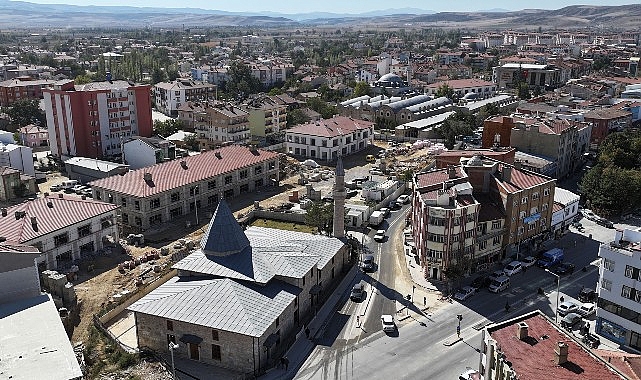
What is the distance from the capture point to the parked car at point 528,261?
47.2 m

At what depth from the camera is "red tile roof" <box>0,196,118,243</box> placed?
146ft

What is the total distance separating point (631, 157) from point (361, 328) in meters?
47.1

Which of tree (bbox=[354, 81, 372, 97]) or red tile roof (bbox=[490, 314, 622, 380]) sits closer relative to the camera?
red tile roof (bbox=[490, 314, 622, 380])

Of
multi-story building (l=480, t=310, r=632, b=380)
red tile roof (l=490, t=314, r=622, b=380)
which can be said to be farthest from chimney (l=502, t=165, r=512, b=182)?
red tile roof (l=490, t=314, r=622, b=380)

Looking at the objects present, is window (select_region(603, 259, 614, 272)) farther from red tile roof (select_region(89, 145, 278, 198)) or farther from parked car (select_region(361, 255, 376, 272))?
red tile roof (select_region(89, 145, 278, 198))

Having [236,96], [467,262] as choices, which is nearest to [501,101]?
[236,96]

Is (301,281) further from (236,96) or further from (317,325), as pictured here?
(236,96)

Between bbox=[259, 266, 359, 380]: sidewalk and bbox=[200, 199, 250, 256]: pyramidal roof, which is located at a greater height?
bbox=[200, 199, 250, 256]: pyramidal roof

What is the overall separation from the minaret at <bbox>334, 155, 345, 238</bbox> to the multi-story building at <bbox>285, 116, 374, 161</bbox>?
112 feet

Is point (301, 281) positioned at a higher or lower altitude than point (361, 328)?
higher

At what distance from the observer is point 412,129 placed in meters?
97.8

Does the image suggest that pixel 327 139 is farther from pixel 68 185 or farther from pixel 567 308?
pixel 567 308

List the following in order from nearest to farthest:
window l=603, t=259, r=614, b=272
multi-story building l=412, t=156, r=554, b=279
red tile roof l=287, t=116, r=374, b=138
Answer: window l=603, t=259, r=614, b=272, multi-story building l=412, t=156, r=554, b=279, red tile roof l=287, t=116, r=374, b=138

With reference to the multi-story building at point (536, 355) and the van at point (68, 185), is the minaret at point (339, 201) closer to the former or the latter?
the multi-story building at point (536, 355)
